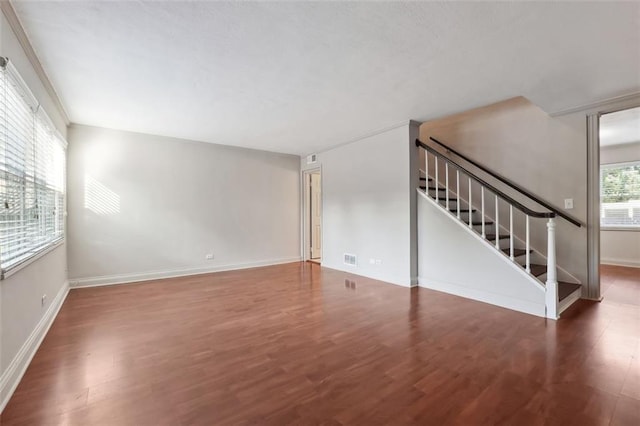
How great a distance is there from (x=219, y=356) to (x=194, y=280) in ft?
9.57

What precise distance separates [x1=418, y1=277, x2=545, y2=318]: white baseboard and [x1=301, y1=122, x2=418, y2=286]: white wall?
0.30 m

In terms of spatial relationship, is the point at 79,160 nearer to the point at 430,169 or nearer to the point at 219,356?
the point at 219,356

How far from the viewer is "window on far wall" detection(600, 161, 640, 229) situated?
582 cm

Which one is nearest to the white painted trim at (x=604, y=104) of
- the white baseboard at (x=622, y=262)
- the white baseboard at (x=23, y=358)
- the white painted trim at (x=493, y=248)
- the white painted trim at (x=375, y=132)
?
the white painted trim at (x=375, y=132)

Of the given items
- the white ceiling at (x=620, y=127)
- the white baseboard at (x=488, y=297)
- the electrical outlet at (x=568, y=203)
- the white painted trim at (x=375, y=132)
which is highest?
the white ceiling at (x=620, y=127)

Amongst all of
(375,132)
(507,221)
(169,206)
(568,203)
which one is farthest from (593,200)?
(169,206)

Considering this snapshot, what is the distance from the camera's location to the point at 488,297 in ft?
11.6

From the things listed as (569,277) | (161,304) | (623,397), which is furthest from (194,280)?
(569,277)

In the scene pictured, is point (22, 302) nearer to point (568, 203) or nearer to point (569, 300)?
point (569, 300)

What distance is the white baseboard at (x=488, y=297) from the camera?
10.3ft

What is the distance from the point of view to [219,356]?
2.29 metres

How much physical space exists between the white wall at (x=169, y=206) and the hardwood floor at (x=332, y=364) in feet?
3.93

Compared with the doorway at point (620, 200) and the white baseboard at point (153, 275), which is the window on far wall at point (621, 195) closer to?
the doorway at point (620, 200)

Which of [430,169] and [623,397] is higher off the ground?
[430,169]
